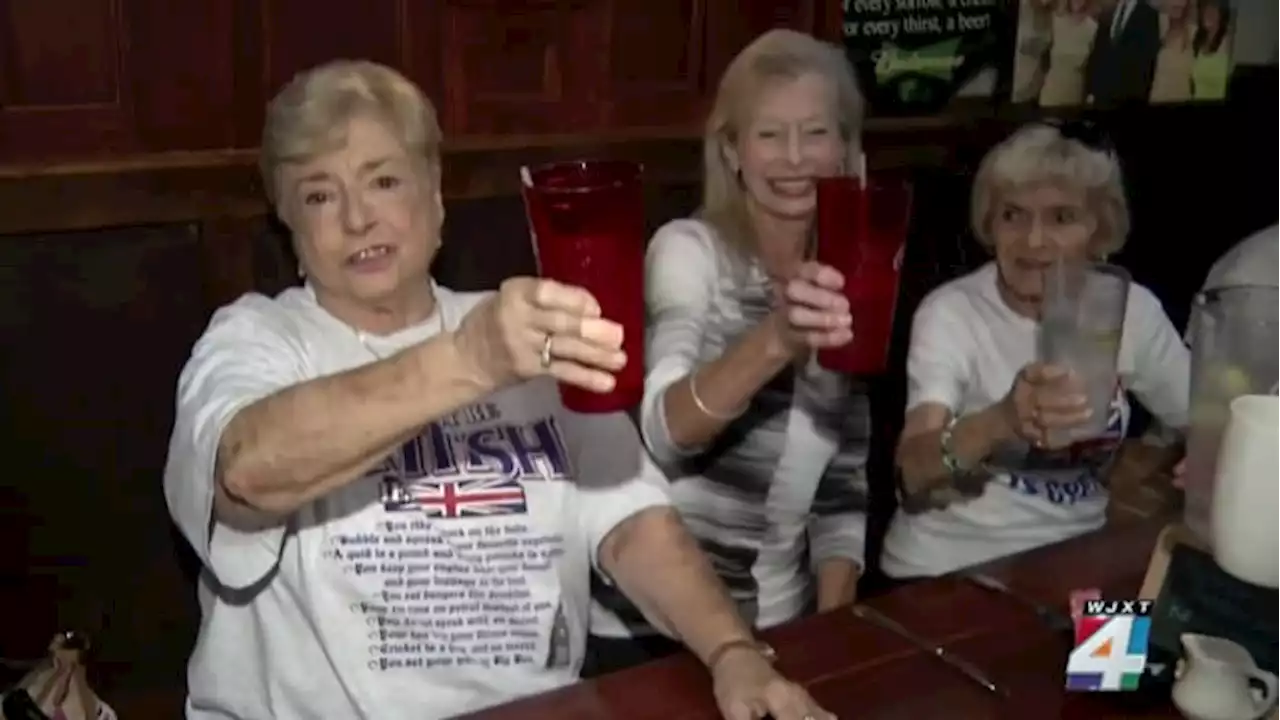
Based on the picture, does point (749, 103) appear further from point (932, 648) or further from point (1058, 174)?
point (932, 648)

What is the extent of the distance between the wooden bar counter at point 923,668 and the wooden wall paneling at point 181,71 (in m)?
1.01

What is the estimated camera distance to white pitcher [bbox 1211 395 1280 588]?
1.19m

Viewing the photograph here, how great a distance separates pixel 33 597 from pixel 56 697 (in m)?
0.30

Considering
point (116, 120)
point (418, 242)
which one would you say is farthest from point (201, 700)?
point (116, 120)

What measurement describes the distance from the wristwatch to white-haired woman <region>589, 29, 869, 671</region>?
489 millimetres

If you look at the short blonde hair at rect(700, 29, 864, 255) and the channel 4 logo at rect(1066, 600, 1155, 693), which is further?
the short blonde hair at rect(700, 29, 864, 255)

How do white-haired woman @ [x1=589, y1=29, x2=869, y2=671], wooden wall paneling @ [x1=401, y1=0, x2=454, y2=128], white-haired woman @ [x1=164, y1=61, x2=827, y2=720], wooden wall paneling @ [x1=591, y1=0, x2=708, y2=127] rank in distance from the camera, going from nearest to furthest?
white-haired woman @ [x1=164, y1=61, x2=827, y2=720]
white-haired woman @ [x1=589, y1=29, x2=869, y2=671]
wooden wall paneling @ [x1=401, y1=0, x2=454, y2=128]
wooden wall paneling @ [x1=591, y1=0, x2=708, y2=127]

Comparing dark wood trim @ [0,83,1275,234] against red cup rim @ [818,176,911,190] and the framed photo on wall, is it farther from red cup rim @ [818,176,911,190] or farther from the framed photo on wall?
red cup rim @ [818,176,911,190]

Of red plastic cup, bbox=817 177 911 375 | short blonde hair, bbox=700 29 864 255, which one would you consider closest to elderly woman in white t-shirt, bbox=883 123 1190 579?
short blonde hair, bbox=700 29 864 255

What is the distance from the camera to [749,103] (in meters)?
1.87

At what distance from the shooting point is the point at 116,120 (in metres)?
1.80

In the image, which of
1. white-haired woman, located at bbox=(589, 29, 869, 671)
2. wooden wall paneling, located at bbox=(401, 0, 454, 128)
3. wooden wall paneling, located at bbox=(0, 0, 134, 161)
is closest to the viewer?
wooden wall paneling, located at bbox=(0, 0, 134, 161)

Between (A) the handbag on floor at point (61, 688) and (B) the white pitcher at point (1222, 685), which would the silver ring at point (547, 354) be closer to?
(B) the white pitcher at point (1222, 685)

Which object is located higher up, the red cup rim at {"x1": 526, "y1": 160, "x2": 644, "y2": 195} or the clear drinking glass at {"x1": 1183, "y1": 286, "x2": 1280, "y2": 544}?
the red cup rim at {"x1": 526, "y1": 160, "x2": 644, "y2": 195}
